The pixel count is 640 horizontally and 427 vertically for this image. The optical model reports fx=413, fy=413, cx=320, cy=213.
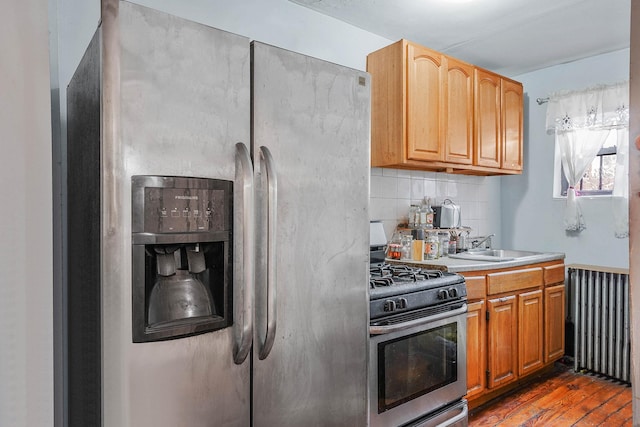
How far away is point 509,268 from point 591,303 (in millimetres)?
953

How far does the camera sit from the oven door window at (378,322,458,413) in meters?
1.86

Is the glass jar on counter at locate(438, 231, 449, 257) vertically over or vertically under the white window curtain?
under

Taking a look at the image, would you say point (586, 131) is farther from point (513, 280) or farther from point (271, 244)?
point (271, 244)

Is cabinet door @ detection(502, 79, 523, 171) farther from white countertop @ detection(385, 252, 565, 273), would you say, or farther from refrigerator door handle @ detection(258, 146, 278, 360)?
refrigerator door handle @ detection(258, 146, 278, 360)

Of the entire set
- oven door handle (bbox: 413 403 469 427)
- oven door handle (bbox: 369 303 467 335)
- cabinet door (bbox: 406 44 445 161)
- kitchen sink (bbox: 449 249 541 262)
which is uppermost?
cabinet door (bbox: 406 44 445 161)

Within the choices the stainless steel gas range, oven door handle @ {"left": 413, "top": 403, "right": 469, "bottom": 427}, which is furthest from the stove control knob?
oven door handle @ {"left": 413, "top": 403, "right": 469, "bottom": 427}

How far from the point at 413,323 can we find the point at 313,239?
2.72 feet

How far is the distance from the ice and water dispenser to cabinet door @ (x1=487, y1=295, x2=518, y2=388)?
1.94m

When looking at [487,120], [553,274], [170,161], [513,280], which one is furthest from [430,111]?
[170,161]

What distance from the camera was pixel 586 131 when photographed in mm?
3330

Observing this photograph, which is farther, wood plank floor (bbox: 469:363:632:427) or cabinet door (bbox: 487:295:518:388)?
cabinet door (bbox: 487:295:518:388)

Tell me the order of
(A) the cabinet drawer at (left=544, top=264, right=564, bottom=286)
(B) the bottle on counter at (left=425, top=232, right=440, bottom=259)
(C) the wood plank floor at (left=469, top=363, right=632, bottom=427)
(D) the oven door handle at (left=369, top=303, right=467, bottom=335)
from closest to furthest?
1. (D) the oven door handle at (left=369, top=303, right=467, bottom=335)
2. (C) the wood plank floor at (left=469, top=363, right=632, bottom=427)
3. (B) the bottle on counter at (left=425, top=232, right=440, bottom=259)
4. (A) the cabinet drawer at (left=544, top=264, right=564, bottom=286)

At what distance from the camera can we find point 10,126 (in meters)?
0.36

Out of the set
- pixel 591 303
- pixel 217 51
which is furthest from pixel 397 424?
pixel 591 303
